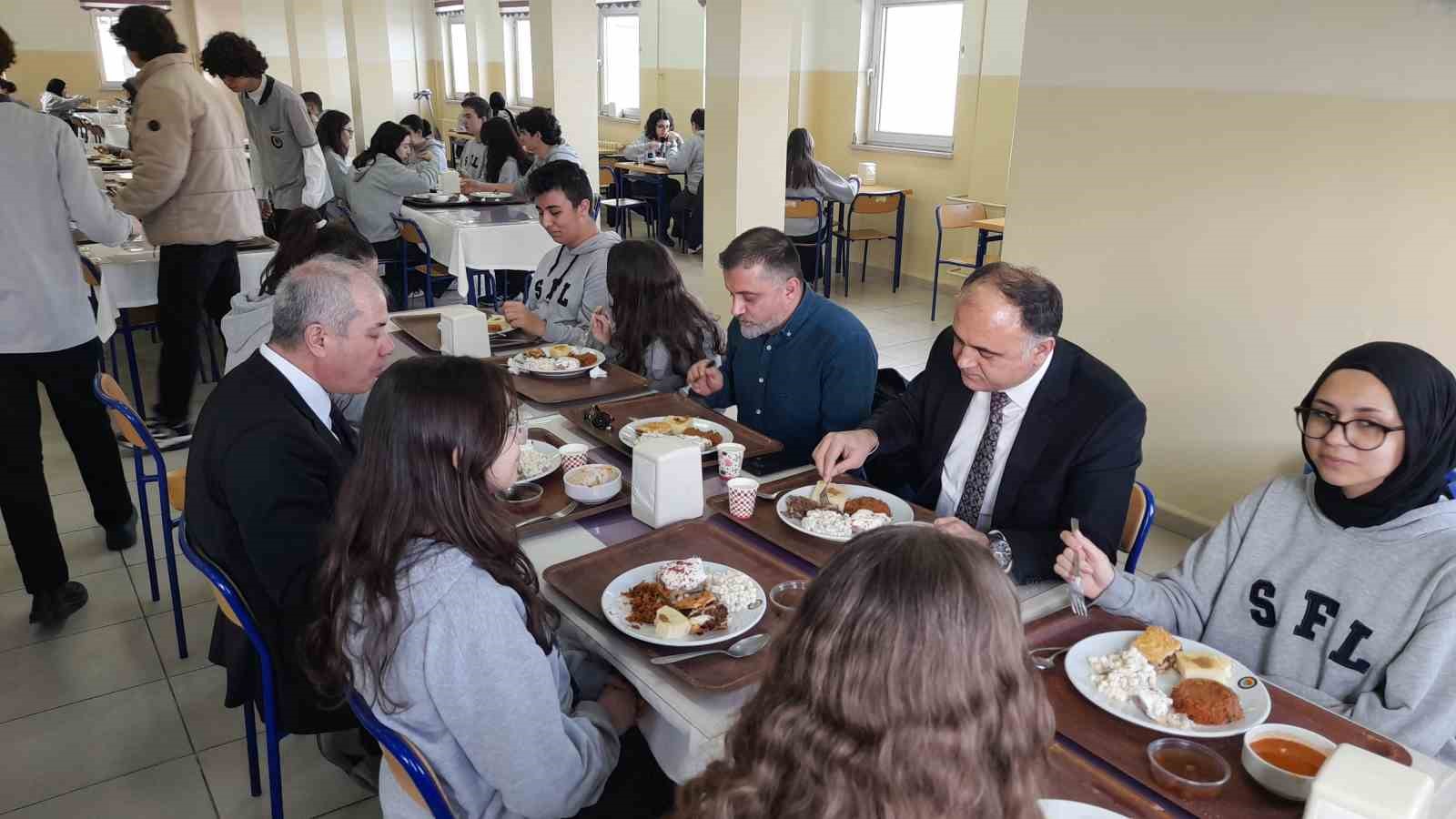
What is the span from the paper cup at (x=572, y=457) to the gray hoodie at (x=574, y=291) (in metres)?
1.05

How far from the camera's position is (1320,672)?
148 centimetres

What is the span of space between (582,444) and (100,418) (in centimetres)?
183

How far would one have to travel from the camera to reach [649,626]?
58.2 inches

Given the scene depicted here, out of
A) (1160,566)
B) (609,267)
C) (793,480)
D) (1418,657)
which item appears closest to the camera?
(1418,657)

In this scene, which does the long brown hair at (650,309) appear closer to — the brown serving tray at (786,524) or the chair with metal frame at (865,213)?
the brown serving tray at (786,524)

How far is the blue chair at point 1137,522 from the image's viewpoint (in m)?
1.91

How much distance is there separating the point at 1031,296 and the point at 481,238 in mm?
3998

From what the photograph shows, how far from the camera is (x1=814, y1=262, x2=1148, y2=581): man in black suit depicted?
1.83 metres

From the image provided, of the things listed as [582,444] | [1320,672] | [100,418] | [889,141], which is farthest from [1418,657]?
[889,141]

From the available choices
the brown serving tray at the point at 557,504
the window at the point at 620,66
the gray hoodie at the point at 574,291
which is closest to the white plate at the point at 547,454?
the brown serving tray at the point at 557,504

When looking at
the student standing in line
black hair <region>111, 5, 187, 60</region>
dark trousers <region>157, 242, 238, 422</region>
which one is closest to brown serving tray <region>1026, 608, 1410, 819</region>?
dark trousers <region>157, 242, 238, 422</region>

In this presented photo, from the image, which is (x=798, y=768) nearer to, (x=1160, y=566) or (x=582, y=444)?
(x=582, y=444)

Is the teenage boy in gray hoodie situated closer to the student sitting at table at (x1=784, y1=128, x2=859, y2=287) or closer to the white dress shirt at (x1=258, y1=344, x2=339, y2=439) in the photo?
the white dress shirt at (x1=258, y1=344, x2=339, y2=439)

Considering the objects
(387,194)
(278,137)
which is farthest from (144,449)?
(387,194)
